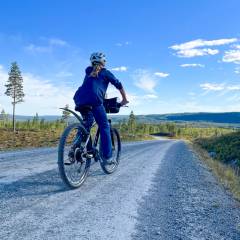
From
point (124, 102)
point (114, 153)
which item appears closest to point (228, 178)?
point (114, 153)

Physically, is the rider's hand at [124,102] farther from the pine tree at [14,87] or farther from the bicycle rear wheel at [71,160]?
the pine tree at [14,87]

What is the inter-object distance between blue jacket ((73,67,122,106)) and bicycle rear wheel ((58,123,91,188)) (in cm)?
51

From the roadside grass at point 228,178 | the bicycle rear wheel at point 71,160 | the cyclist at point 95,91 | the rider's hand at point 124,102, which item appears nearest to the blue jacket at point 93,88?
the cyclist at point 95,91

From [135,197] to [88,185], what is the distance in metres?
1.11

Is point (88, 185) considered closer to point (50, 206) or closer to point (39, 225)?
point (50, 206)

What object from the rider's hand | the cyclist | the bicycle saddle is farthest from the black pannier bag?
the bicycle saddle

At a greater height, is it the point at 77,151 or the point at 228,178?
the point at 77,151

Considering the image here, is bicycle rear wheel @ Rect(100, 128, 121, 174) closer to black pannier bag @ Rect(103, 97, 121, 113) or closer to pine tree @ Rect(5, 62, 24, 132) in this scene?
black pannier bag @ Rect(103, 97, 121, 113)

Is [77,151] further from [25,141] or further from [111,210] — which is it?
[25,141]

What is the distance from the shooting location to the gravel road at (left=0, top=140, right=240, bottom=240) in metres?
3.84

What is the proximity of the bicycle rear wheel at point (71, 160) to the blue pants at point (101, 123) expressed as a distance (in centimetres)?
33

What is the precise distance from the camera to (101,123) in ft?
23.2

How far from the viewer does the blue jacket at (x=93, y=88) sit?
6777 millimetres

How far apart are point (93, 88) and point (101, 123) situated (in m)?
0.70
